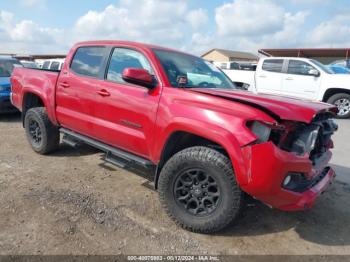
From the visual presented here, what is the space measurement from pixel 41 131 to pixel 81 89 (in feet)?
4.32

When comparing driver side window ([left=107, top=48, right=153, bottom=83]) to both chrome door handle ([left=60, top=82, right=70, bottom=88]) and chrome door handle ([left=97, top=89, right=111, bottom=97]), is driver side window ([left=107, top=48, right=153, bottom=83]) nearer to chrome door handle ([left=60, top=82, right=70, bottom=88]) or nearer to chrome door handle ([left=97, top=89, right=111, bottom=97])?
chrome door handle ([left=97, top=89, right=111, bottom=97])

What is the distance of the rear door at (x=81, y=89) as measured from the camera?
4191mm

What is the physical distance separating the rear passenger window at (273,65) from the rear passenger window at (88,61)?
7.95m

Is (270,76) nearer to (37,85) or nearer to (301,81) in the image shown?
(301,81)

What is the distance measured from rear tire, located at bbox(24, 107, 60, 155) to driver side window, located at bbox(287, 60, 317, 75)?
812 cm

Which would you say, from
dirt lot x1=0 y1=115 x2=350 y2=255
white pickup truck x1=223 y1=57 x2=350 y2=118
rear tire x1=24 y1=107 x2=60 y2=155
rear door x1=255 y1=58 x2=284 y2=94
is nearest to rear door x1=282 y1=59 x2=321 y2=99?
white pickup truck x1=223 y1=57 x2=350 y2=118

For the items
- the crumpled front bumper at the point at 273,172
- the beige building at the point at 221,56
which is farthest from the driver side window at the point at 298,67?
the beige building at the point at 221,56

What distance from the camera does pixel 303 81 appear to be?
10.5 metres

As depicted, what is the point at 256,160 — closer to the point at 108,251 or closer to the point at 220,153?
the point at 220,153

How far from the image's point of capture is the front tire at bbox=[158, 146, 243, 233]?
2945 millimetres

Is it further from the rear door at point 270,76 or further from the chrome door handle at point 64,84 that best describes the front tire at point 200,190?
the rear door at point 270,76

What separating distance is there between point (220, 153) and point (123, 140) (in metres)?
1.30

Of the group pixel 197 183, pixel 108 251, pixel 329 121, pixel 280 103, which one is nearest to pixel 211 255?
pixel 197 183

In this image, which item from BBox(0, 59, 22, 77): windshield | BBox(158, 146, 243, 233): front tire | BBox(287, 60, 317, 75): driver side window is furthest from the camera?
BBox(287, 60, 317, 75): driver side window
